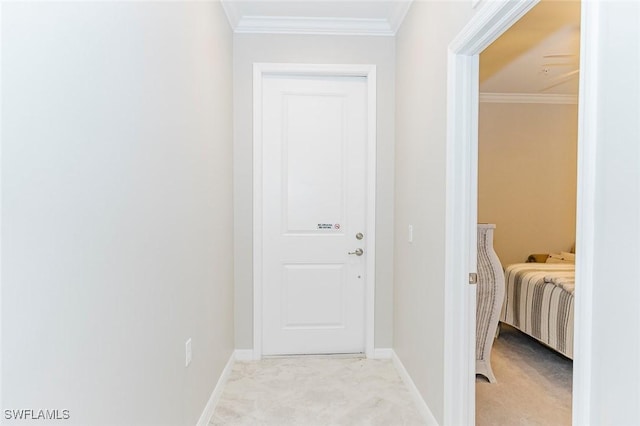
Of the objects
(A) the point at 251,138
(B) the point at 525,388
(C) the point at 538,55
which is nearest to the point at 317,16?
(A) the point at 251,138

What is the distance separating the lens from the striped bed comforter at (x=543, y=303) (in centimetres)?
305

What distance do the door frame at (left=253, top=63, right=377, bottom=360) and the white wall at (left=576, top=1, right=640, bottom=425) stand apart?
2.19 m

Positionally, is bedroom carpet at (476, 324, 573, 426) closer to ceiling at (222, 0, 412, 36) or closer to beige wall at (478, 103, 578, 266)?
beige wall at (478, 103, 578, 266)

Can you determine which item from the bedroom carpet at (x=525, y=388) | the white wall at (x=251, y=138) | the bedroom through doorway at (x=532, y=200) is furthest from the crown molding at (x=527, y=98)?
the bedroom carpet at (x=525, y=388)

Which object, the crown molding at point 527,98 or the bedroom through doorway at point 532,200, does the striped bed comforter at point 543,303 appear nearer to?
the bedroom through doorway at point 532,200

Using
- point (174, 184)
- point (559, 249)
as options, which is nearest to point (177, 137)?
point (174, 184)

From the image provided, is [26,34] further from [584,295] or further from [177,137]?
[584,295]

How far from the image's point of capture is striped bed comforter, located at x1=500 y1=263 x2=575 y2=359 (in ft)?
10.0

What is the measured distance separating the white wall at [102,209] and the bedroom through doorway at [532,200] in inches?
76.4

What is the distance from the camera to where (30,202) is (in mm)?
896

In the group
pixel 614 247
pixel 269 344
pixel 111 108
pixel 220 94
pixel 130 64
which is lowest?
pixel 269 344

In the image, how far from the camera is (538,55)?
12.2 feet

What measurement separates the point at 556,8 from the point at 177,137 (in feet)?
8.92

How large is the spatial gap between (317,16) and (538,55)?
6.93 ft
